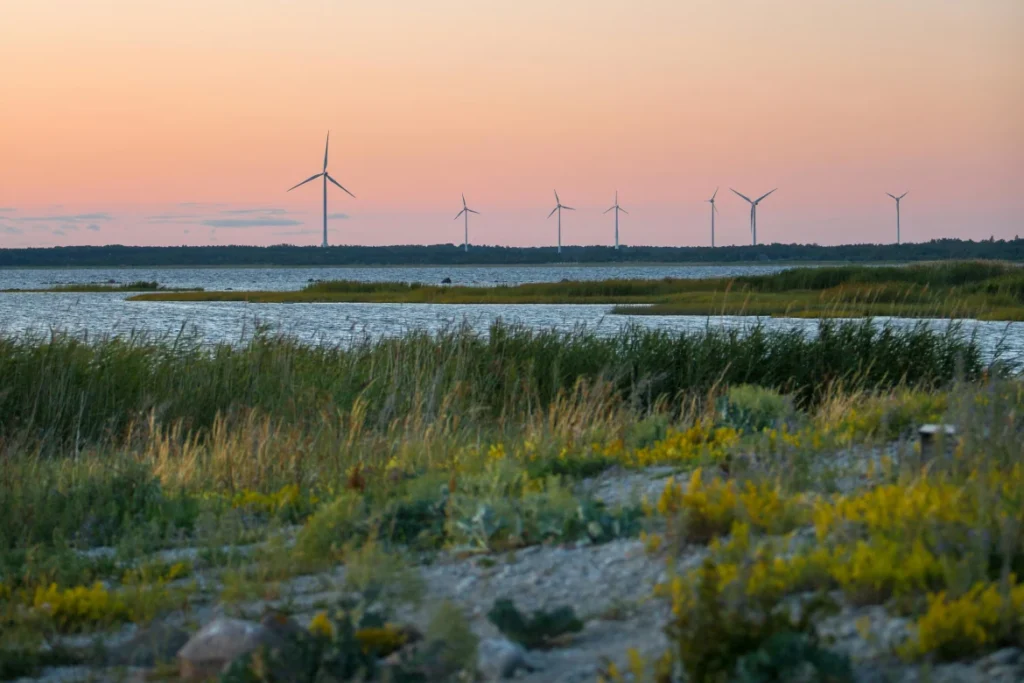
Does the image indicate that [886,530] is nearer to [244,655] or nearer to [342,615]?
[342,615]

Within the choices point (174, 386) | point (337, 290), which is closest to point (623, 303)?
point (337, 290)

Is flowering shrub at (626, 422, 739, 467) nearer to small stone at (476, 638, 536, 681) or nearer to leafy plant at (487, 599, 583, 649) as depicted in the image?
leafy plant at (487, 599, 583, 649)

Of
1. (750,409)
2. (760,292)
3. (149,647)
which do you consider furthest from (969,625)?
(760,292)

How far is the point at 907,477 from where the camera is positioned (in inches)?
238

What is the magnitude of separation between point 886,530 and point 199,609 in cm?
357

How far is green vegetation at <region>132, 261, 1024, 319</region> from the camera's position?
4738cm

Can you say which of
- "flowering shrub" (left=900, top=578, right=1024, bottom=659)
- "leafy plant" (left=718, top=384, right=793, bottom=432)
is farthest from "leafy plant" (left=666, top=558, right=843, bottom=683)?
"leafy plant" (left=718, top=384, right=793, bottom=432)

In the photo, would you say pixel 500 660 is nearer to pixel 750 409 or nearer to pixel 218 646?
pixel 218 646

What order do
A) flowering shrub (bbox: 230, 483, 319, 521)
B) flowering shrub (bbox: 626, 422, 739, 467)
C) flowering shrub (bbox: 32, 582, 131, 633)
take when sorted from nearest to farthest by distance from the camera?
1. flowering shrub (bbox: 32, 582, 131, 633)
2. flowering shrub (bbox: 230, 483, 319, 521)
3. flowering shrub (bbox: 626, 422, 739, 467)

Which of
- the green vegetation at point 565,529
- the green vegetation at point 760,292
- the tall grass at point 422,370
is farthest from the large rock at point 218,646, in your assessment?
the green vegetation at point 760,292

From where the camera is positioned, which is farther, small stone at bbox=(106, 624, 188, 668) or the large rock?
small stone at bbox=(106, 624, 188, 668)

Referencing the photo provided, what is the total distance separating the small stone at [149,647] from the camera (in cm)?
513

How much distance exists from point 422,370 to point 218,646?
12516mm

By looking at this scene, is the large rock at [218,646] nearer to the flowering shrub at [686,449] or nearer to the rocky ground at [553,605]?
the rocky ground at [553,605]
